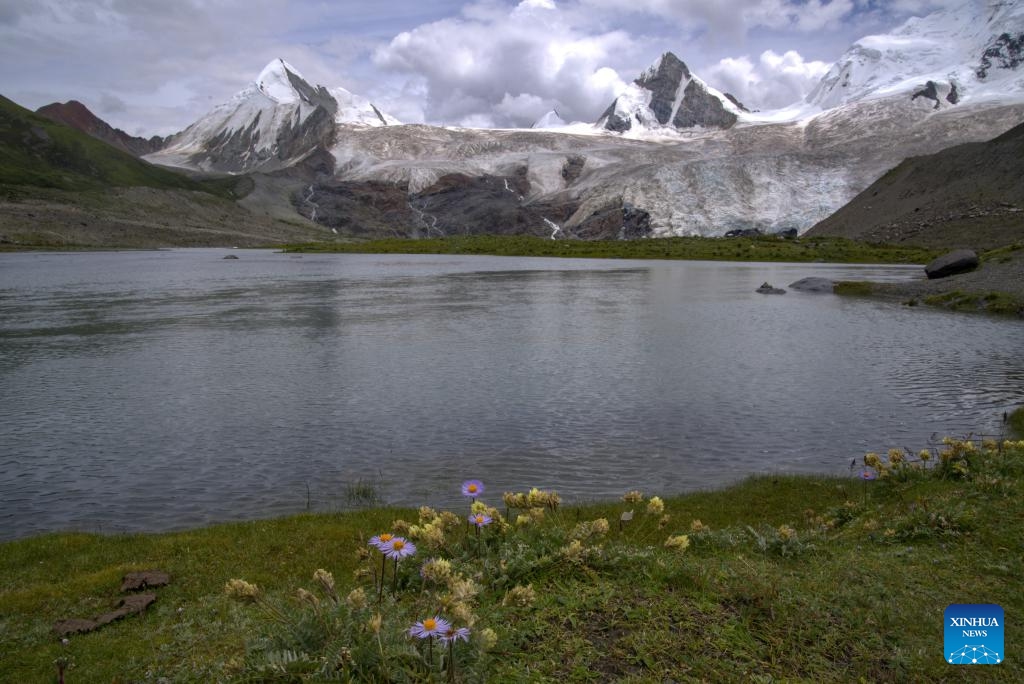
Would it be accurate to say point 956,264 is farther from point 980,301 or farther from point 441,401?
point 441,401

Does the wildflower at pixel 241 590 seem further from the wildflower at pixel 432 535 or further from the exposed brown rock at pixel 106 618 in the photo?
the exposed brown rock at pixel 106 618

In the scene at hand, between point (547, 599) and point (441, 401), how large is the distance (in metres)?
14.9

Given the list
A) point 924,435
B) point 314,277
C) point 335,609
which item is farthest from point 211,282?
point 335,609

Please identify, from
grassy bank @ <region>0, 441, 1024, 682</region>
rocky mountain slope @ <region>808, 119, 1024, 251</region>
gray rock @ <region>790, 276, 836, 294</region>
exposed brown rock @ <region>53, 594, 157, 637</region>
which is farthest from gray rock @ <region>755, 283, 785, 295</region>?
rocky mountain slope @ <region>808, 119, 1024, 251</region>

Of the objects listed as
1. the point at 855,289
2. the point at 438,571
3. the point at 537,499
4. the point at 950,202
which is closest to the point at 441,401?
the point at 537,499

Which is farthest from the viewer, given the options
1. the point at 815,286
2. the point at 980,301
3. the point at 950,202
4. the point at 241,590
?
the point at 950,202

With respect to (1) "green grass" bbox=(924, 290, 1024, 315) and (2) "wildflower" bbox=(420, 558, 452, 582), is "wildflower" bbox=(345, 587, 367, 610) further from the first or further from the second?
(1) "green grass" bbox=(924, 290, 1024, 315)

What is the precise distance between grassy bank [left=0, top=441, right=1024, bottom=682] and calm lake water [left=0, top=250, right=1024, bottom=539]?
359 cm

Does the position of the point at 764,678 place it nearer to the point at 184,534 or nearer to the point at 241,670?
the point at 241,670

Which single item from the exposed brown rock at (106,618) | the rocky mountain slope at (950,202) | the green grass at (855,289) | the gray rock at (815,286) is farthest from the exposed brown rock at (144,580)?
the rocky mountain slope at (950,202)

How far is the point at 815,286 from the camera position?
207 feet

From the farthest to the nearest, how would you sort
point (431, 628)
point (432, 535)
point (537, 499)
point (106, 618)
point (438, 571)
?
point (106, 618)
point (537, 499)
point (432, 535)
point (438, 571)
point (431, 628)

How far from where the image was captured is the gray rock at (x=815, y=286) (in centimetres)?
6203

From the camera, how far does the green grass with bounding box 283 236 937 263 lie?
11662cm
